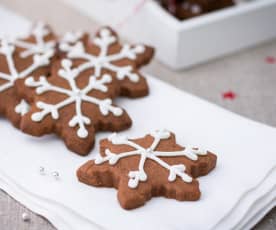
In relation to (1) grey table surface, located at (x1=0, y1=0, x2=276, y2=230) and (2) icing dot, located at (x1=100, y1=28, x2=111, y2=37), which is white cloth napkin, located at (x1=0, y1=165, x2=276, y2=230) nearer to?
(1) grey table surface, located at (x1=0, y1=0, x2=276, y2=230)

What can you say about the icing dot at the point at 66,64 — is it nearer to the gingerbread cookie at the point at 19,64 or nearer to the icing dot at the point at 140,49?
the gingerbread cookie at the point at 19,64

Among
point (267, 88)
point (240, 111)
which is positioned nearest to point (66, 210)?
point (240, 111)

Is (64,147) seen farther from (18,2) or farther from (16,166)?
(18,2)

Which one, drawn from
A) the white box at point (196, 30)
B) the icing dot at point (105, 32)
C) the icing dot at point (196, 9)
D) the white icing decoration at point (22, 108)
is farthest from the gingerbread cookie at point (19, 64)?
the icing dot at point (196, 9)

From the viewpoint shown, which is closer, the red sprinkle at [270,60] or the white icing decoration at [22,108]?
the white icing decoration at [22,108]

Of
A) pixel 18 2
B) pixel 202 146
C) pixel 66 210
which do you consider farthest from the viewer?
pixel 18 2

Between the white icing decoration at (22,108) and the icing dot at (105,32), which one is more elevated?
the icing dot at (105,32)

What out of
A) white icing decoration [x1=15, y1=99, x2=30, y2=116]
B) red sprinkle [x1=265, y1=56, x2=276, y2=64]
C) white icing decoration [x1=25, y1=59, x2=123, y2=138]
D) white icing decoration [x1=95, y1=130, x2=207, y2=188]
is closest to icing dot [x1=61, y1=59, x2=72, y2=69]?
white icing decoration [x1=25, y1=59, x2=123, y2=138]

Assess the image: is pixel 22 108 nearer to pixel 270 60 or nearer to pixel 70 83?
pixel 70 83
